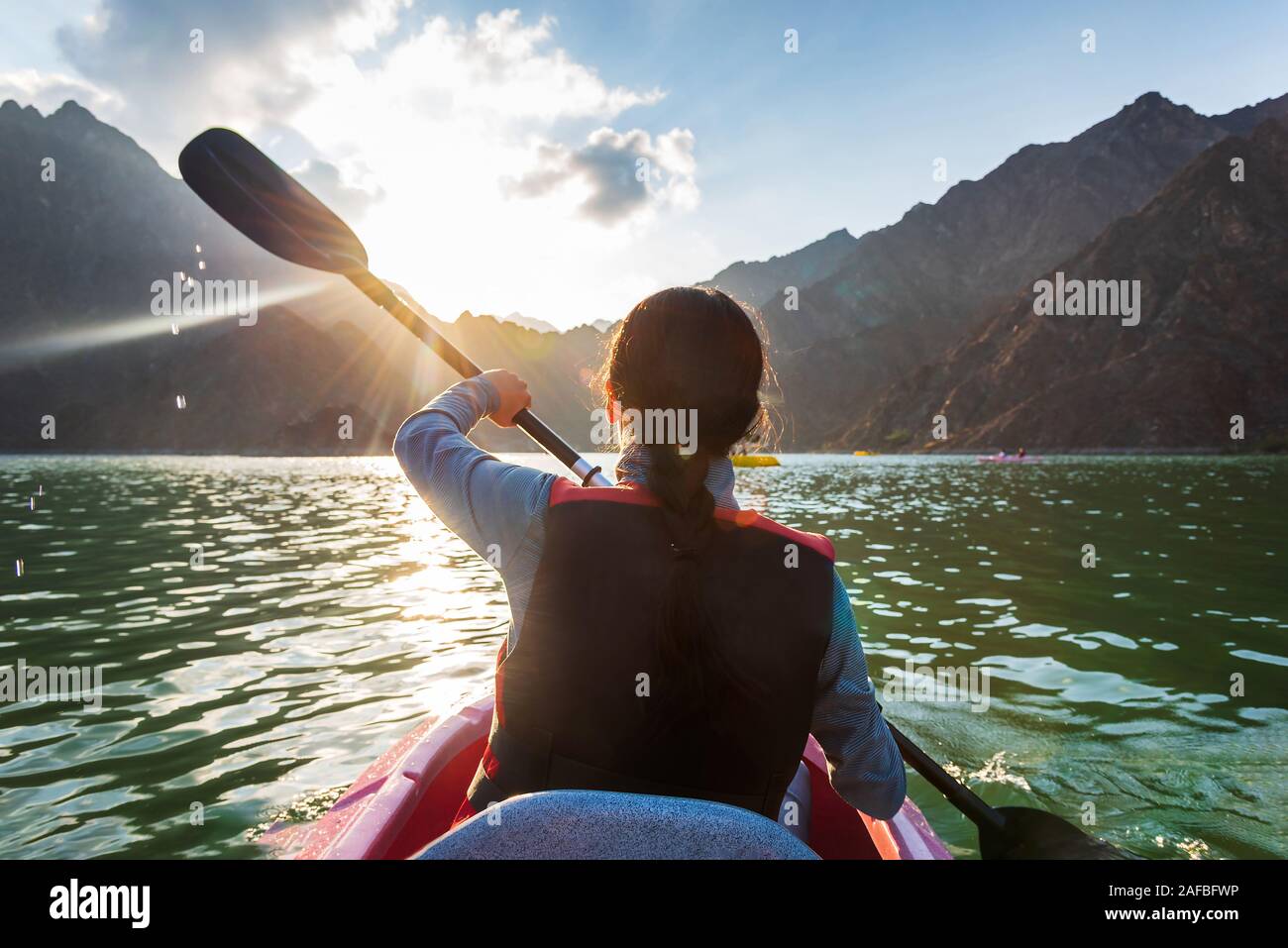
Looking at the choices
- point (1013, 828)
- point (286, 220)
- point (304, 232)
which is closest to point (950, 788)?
point (1013, 828)

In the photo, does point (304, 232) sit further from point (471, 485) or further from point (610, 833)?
point (610, 833)

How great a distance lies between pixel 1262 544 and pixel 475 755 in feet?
59.3

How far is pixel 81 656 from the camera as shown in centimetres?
764

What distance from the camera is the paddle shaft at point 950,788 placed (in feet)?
9.99

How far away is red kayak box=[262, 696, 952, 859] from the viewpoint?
1081 mm

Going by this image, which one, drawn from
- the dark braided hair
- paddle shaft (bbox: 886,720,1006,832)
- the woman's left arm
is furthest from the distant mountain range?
the dark braided hair

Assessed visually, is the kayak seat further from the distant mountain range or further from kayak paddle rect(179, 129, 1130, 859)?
the distant mountain range

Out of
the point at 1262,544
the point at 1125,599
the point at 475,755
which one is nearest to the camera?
the point at 475,755

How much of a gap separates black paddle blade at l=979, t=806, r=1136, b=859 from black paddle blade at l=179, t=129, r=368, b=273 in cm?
432

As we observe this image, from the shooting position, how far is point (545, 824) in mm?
1108

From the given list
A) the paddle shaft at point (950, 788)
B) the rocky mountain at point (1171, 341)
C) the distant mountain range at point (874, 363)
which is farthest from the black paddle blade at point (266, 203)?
the rocky mountain at point (1171, 341)

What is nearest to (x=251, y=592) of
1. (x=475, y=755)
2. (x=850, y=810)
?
(x=475, y=755)
